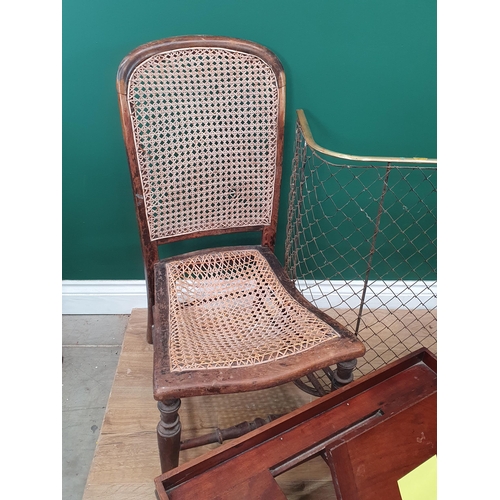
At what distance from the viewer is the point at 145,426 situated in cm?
127

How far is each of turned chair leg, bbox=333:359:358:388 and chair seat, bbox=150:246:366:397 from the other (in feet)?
0.13

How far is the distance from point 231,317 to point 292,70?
2.26 feet

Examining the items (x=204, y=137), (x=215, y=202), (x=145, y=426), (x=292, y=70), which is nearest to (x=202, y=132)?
(x=204, y=137)

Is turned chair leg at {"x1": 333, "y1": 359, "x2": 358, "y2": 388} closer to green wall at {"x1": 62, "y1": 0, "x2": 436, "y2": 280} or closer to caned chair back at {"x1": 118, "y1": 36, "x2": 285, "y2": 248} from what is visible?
caned chair back at {"x1": 118, "y1": 36, "x2": 285, "y2": 248}

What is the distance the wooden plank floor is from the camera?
1122mm

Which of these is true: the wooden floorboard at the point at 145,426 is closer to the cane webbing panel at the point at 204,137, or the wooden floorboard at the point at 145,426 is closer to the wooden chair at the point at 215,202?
the wooden chair at the point at 215,202

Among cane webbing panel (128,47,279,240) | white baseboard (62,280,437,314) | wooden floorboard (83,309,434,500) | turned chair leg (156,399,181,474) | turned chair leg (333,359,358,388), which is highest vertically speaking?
cane webbing panel (128,47,279,240)

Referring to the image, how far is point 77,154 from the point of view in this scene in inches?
55.0

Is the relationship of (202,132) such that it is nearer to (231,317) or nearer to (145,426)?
(231,317)

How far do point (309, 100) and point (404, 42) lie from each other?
0.95ft

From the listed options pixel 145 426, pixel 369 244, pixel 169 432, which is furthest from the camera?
pixel 369 244

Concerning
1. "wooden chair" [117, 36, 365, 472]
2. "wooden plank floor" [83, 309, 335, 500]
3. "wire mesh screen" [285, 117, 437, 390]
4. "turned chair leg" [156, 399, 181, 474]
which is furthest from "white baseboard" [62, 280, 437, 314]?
"turned chair leg" [156, 399, 181, 474]
